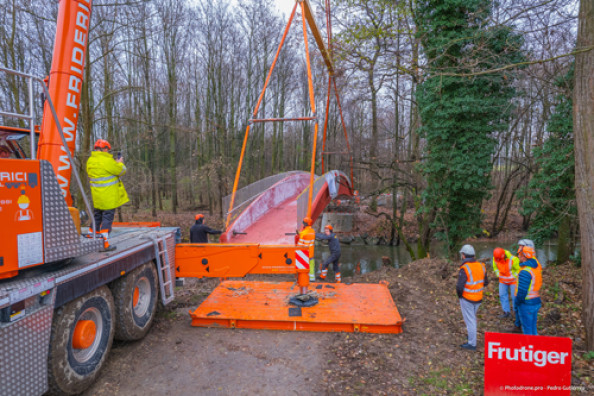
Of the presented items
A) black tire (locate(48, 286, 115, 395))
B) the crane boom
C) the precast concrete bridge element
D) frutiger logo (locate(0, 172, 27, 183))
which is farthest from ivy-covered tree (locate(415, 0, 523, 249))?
frutiger logo (locate(0, 172, 27, 183))

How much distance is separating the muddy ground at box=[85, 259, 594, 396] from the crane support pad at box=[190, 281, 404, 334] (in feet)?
0.47

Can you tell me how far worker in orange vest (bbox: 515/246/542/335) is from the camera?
5703mm

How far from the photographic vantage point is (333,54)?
42.8 ft

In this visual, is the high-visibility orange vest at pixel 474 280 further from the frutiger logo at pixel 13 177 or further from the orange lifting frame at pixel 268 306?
the frutiger logo at pixel 13 177

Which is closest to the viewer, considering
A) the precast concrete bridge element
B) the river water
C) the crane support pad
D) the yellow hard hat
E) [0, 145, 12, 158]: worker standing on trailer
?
the yellow hard hat

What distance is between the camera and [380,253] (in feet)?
70.9

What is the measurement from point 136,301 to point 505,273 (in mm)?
6899

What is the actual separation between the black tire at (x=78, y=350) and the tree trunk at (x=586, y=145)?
→ 714 cm

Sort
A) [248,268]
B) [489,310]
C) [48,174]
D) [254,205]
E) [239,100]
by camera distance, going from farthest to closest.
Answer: [239,100] < [254,205] < [489,310] < [248,268] < [48,174]

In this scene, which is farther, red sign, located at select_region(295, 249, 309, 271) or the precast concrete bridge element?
the precast concrete bridge element

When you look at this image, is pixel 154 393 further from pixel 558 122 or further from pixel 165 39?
pixel 165 39

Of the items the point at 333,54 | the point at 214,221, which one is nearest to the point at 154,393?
the point at 333,54

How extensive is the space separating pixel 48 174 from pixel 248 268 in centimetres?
343

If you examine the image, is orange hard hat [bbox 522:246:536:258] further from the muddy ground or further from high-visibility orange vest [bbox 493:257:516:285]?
the muddy ground
